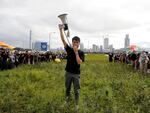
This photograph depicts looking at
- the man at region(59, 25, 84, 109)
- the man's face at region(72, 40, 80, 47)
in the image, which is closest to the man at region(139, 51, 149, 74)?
the man at region(59, 25, 84, 109)

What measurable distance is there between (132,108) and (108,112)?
76.1 inches

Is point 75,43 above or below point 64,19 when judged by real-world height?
below

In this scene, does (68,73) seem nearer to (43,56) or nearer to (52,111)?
(52,111)

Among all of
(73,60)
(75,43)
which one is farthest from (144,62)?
(75,43)

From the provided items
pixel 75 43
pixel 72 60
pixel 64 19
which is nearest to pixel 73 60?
pixel 72 60

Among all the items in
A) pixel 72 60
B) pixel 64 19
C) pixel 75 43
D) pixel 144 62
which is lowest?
pixel 144 62

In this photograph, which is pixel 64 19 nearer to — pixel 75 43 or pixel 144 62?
pixel 75 43

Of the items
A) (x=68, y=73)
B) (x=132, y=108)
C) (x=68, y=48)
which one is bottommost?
(x=132, y=108)

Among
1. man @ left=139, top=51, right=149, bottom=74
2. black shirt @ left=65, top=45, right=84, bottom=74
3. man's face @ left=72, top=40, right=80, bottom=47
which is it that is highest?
man's face @ left=72, top=40, right=80, bottom=47

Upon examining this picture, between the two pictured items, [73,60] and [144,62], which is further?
[144,62]

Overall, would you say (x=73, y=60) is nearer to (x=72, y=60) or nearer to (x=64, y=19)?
(x=72, y=60)

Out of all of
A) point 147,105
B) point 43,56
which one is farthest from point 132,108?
point 43,56

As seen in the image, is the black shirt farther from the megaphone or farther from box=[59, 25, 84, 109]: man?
the megaphone

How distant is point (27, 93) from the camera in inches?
510
